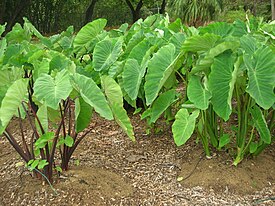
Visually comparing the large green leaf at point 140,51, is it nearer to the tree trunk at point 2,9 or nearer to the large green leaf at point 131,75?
the large green leaf at point 131,75

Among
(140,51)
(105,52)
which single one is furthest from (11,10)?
(140,51)

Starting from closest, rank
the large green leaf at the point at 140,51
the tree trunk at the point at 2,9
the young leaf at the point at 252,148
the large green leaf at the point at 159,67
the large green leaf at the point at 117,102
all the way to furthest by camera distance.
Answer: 1. the large green leaf at the point at 117,102
2. the large green leaf at the point at 159,67
3. the young leaf at the point at 252,148
4. the large green leaf at the point at 140,51
5. the tree trunk at the point at 2,9

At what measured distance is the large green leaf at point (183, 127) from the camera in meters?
1.98

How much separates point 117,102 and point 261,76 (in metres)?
0.66

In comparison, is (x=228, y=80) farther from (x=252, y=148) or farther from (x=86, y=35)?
(x=86, y=35)

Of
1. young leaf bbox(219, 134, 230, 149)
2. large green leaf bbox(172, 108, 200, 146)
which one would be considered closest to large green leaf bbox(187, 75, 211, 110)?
large green leaf bbox(172, 108, 200, 146)

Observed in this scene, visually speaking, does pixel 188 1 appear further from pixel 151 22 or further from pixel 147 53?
pixel 147 53

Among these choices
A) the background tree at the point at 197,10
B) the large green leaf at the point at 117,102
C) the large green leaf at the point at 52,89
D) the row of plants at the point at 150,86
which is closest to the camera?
the large green leaf at the point at 52,89

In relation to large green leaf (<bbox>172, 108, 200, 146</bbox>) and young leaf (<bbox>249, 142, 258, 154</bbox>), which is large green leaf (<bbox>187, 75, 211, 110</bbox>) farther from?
young leaf (<bbox>249, 142, 258, 154</bbox>)

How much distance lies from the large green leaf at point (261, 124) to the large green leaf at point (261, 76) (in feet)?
0.86

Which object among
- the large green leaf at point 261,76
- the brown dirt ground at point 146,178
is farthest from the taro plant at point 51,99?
the large green leaf at point 261,76

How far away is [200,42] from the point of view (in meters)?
1.93

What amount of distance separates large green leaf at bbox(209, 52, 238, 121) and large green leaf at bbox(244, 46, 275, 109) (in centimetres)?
9

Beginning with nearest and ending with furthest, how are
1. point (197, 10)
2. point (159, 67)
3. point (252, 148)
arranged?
point (159, 67) → point (252, 148) → point (197, 10)
